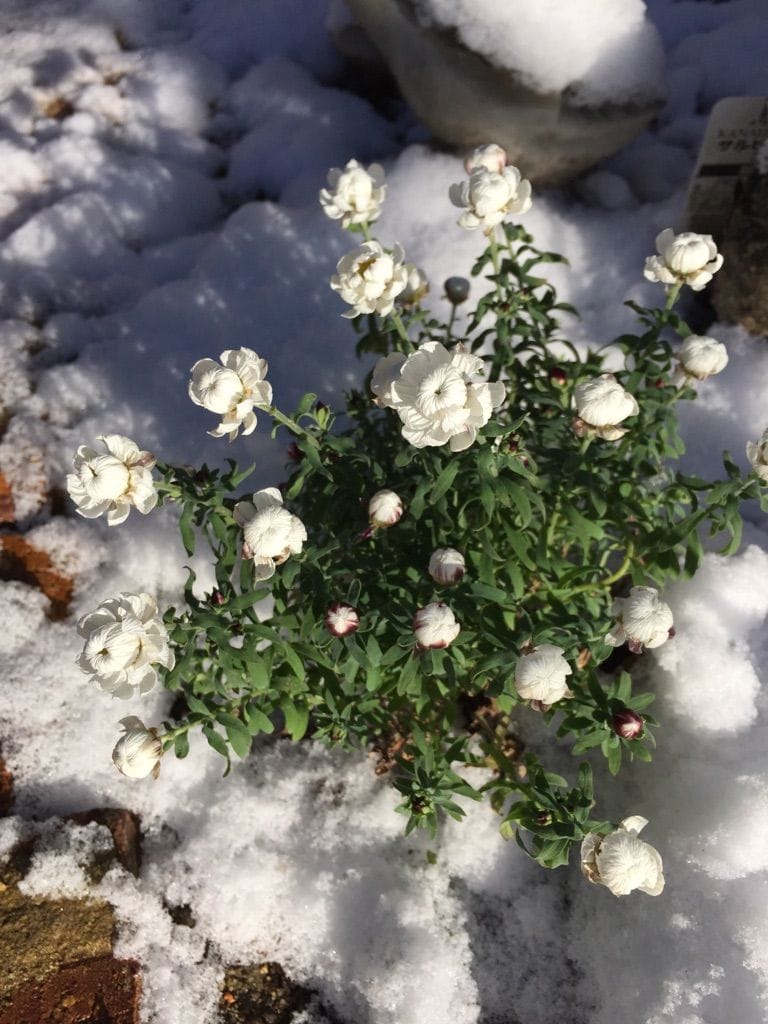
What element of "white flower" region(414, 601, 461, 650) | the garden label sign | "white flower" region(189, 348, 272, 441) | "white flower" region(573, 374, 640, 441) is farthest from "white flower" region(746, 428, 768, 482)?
the garden label sign

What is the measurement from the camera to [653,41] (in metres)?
2.66

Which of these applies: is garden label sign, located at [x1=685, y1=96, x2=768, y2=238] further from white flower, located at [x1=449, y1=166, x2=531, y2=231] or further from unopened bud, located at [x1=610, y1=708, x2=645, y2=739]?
unopened bud, located at [x1=610, y1=708, x2=645, y2=739]

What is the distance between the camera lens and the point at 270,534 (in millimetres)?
1362

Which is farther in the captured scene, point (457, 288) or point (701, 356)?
point (457, 288)

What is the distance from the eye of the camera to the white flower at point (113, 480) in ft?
4.34

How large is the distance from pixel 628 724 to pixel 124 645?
808 mm

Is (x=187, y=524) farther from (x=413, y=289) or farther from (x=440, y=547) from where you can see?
(x=413, y=289)

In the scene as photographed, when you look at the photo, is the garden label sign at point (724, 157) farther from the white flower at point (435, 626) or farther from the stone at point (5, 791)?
the stone at point (5, 791)

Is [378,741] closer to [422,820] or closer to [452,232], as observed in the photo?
[422,820]

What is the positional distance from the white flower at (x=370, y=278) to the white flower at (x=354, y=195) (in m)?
0.16

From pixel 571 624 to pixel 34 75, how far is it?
295cm

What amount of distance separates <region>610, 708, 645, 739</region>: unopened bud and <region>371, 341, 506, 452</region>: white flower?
521 millimetres

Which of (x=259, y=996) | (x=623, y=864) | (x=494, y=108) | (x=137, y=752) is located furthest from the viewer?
(x=494, y=108)

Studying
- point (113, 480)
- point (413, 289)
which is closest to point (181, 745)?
point (113, 480)
